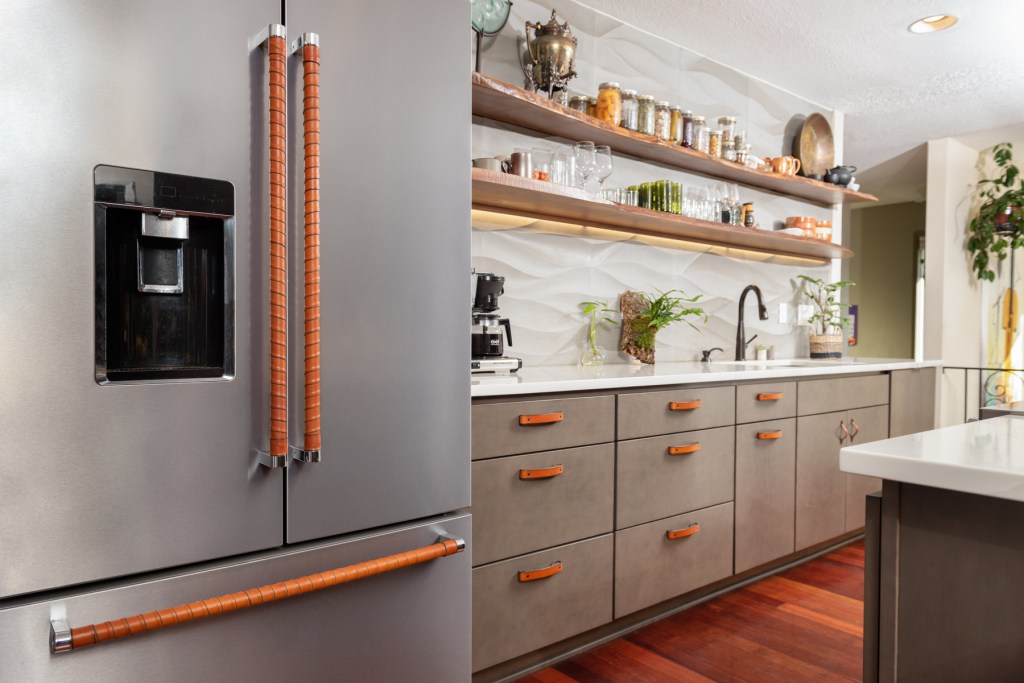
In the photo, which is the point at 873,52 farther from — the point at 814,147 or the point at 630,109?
the point at 630,109

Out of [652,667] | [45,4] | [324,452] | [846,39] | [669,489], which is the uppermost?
[846,39]

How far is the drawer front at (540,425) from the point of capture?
1819mm

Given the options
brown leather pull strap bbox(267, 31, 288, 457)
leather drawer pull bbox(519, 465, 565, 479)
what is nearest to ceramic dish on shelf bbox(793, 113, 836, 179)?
leather drawer pull bbox(519, 465, 565, 479)

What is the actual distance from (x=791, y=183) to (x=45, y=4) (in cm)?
347

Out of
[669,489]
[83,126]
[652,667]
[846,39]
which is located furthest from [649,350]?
[83,126]

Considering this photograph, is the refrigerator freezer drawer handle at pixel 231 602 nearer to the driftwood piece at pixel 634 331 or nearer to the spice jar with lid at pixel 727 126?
the driftwood piece at pixel 634 331

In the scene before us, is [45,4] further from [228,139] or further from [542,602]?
[542,602]

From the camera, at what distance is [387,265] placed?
4.20 feet

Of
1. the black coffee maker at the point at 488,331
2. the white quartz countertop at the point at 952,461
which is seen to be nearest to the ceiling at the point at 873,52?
the black coffee maker at the point at 488,331

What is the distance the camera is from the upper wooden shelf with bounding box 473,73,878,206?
2.30m

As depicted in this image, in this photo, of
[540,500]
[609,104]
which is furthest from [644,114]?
[540,500]

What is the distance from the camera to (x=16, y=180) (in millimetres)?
916

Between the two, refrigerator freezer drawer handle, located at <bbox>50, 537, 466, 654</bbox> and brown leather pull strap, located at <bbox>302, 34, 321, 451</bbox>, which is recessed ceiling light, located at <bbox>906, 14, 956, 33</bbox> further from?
refrigerator freezer drawer handle, located at <bbox>50, 537, 466, 654</bbox>

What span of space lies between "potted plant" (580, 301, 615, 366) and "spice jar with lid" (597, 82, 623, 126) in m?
0.75
